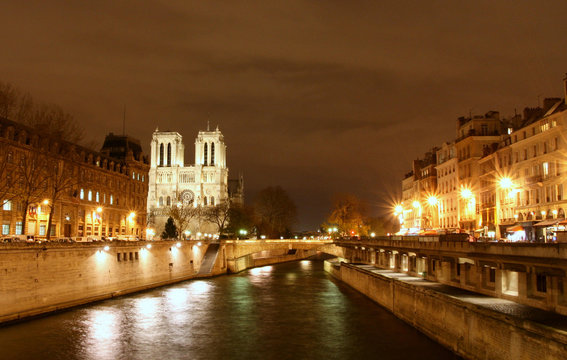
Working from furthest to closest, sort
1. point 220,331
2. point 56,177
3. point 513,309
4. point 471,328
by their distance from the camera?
point 56,177
point 220,331
point 513,309
point 471,328

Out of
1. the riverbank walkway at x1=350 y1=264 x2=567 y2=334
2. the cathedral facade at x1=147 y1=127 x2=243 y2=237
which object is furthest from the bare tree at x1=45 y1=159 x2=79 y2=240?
the cathedral facade at x1=147 y1=127 x2=243 y2=237

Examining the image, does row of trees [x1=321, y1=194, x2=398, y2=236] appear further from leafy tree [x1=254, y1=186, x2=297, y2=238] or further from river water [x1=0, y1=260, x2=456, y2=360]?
river water [x1=0, y1=260, x2=456, y2=360]

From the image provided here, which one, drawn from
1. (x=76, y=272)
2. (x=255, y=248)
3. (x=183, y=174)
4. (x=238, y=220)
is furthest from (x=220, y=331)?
(x=183, y=174)

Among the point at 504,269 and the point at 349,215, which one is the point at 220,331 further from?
the point at 349,215

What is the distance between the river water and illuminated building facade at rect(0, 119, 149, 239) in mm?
11218

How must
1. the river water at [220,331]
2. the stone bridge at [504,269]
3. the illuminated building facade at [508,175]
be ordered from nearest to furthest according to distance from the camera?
the stone bridge at [504,269]
the river water at [220,331]
the illuminated building facade at [508,175]

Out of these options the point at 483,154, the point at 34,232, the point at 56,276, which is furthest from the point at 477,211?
the point at 34,232

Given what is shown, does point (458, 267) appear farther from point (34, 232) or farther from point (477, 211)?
point (34, 232)

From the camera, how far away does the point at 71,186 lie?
50.0 metres

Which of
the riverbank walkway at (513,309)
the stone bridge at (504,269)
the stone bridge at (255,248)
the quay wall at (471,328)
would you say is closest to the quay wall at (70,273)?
the stone bridge at (255,248)

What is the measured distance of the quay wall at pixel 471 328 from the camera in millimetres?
15398

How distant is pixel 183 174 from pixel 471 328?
120400 mm

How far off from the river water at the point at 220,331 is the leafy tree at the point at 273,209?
68686 mm

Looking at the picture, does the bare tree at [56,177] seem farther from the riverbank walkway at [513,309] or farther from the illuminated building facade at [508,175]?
the illuminated building facade at [508,175]
